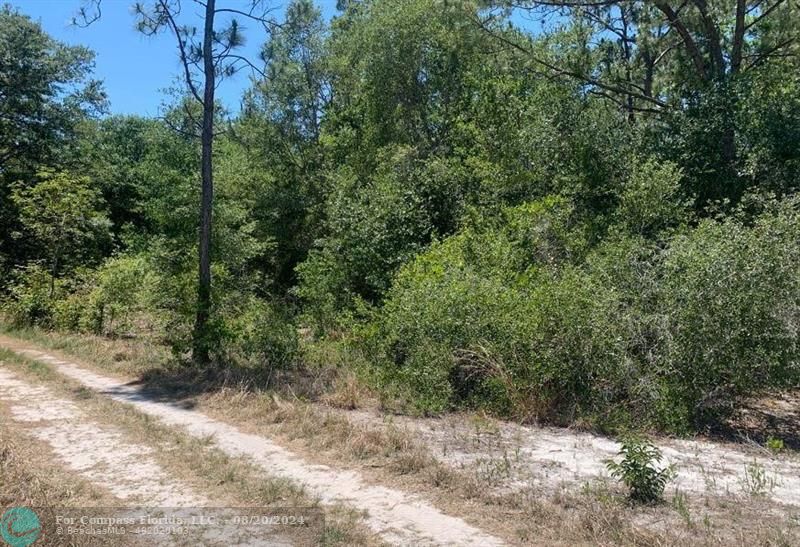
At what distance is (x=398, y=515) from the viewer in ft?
17.7

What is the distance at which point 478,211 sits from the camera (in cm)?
1541

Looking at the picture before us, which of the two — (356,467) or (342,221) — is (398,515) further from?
(342,221)

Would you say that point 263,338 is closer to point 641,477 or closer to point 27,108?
point 641,477

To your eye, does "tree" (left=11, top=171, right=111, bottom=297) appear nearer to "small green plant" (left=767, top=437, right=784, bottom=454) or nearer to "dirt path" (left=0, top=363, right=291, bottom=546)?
"dirt path" (left=0, top=363, right=291, bottom=546)

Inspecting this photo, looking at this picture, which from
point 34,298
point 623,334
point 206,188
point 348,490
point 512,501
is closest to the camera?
point 512,501

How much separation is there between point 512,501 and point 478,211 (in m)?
10.5

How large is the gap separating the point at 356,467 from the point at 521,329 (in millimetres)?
3679

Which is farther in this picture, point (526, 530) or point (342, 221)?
point (342, 221)

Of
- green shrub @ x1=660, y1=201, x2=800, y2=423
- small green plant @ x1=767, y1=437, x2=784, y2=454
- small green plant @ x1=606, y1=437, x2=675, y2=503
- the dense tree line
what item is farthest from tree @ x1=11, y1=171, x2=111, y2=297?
small green plant @ x1=767, y1=437, x2=784, y2=454

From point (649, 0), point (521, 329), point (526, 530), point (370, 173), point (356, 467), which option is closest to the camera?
point (526, 530)

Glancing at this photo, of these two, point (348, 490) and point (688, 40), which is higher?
point (688, 40)

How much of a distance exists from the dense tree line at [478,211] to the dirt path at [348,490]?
255 centimetres

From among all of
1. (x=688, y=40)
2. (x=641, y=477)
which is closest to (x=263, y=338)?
(x=641, y=477)

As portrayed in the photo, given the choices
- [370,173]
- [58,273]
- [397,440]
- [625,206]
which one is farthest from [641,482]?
[58,273]
